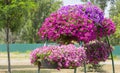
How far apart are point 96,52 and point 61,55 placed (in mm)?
2924

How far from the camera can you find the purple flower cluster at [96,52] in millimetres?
12250

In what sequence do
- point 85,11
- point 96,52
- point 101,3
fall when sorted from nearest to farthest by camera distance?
point 85,11 → point 96,52 → point 101,3

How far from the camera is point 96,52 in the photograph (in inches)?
485

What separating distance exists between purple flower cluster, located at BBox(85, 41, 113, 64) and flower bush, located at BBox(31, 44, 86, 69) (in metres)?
2.41

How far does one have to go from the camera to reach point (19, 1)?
20906 millimetres

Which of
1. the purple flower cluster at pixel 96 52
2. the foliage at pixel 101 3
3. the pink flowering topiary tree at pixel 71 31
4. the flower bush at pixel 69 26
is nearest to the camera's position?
the pink flowering topiary tree at pixel 71 31

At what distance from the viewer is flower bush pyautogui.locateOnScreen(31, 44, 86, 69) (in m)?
9.56

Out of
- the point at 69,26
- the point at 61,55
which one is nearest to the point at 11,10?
the point at 69,26

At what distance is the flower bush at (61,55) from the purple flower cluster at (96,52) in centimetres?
241

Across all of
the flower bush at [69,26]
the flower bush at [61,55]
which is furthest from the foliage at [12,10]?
the flower bush at [61,55]

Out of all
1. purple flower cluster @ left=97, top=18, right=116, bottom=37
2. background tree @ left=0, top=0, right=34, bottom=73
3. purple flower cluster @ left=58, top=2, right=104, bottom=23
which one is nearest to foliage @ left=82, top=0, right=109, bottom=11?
background tree @ left=0, top=0, right=34, bottom=73

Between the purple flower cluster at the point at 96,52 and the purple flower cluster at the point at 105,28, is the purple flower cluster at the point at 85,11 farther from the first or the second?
the purple flower cluster at the point at 96,52

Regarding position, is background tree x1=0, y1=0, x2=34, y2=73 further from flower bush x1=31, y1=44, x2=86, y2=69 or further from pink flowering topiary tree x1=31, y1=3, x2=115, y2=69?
flower bush x1=31, y1=44, x2=86, y2=69

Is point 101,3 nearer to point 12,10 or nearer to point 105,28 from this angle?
point 12,10
